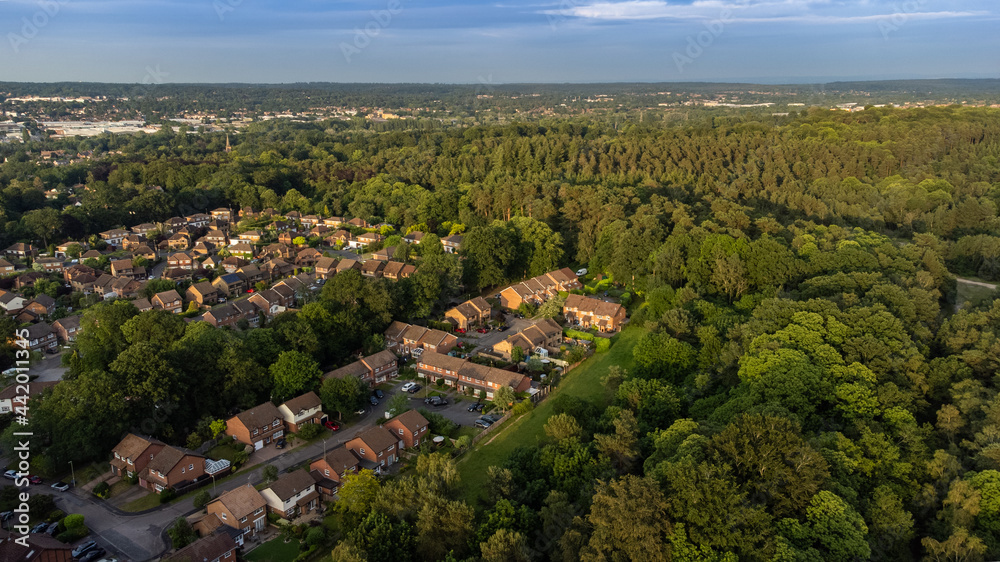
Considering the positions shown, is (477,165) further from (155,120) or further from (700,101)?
(700,101)

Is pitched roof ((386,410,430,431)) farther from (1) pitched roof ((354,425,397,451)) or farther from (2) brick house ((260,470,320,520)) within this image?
(2) brick house ((260,470,320,520))

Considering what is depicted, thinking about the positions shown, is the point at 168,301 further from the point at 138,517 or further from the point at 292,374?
the point at 138,517

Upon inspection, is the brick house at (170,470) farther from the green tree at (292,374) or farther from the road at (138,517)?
the green tree at (292,374)

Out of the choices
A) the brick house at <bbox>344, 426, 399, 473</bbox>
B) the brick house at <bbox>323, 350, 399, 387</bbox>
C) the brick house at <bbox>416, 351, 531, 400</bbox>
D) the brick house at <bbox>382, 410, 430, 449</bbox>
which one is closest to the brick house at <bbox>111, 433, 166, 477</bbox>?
the brick house at <bbox>344, 426, 399, 473</bbox>

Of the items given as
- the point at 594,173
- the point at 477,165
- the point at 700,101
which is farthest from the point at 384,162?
the point at 700,101

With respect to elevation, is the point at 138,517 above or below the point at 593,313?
below


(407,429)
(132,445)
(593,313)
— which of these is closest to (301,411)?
(407,429)
